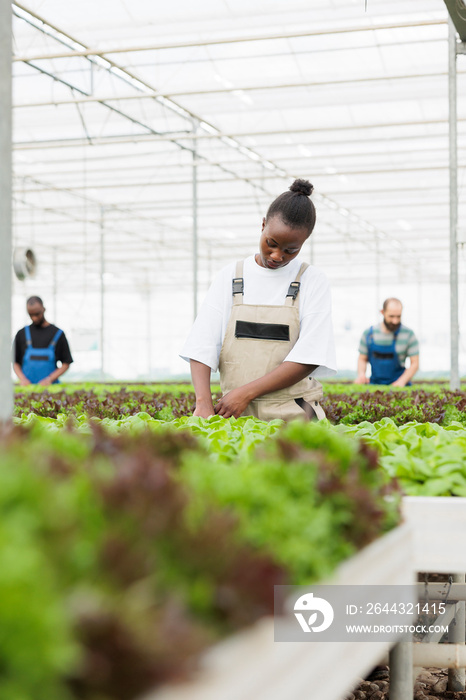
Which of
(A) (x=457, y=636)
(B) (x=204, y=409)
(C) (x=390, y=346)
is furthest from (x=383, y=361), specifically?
(B) (x=204, y=409)

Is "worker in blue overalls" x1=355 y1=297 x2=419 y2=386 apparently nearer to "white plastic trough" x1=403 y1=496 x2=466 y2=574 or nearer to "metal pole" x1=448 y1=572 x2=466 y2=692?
"metal pole" x1=448 y1=572 x2=466 y2=692

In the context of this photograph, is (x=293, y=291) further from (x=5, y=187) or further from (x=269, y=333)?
(x=5, y=187)

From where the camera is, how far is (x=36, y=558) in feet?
2.62

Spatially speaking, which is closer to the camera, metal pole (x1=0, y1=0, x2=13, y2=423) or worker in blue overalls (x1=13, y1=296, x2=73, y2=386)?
metal pole (x1=0, y1=0, x2=13, y2=423)

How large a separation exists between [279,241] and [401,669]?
5.28 feet

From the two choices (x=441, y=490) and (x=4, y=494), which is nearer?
(x=4, y=494)

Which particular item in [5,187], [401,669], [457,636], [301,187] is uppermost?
[301,187]

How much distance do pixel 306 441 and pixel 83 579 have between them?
944 millimetres

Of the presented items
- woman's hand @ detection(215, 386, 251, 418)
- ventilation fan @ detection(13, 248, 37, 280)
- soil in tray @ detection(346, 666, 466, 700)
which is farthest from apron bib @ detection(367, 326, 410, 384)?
woman's hand @ detection(215, 386, 251, 418)

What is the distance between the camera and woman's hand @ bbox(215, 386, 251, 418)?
3170 millimetres

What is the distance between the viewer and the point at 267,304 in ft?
11.2

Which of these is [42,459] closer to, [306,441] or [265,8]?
[306,441]

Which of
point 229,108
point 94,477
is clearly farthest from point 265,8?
point 94,477

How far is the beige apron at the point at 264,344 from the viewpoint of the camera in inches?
133
